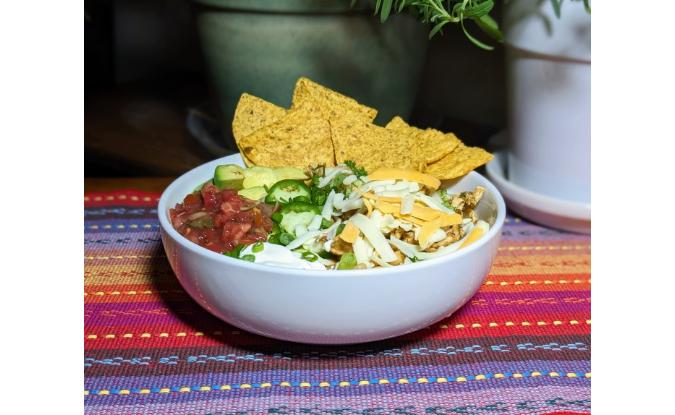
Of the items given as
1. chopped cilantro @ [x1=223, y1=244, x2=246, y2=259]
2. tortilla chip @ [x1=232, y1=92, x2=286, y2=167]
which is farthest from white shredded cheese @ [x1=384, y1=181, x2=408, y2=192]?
tortilla chip @ [x1=232, y1=92, x2=286, y2=167]

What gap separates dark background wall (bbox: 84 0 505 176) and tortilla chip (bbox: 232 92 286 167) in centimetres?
69

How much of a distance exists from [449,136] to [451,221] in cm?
35

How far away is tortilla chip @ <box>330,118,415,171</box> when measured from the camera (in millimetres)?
1543

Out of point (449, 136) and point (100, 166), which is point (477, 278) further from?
point (100, 166)

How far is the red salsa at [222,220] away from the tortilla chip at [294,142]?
0.17 meters

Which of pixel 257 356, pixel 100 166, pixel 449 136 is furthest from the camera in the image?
pixel 100 166

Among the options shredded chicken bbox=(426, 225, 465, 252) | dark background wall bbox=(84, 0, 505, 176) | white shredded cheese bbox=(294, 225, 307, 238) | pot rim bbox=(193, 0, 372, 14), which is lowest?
dark background wall bbox=(84, 0, 505, 176)

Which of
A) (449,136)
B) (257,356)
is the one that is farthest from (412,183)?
(257,356)

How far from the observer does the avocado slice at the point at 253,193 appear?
55.6 inches

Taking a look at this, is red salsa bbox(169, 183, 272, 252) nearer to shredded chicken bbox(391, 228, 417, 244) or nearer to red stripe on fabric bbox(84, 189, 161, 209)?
shredded chicken bbox(391, 228, 417, 244)

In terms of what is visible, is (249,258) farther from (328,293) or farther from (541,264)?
(541,264)

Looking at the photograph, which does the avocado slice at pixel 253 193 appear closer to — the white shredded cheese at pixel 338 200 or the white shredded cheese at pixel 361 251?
the white shredded cheese at pixel 338 200

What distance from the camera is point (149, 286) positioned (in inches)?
58.1

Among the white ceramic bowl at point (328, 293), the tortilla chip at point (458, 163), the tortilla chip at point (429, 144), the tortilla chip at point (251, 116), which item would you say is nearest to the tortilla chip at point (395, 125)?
the tortilla chip at point (429, 144)
